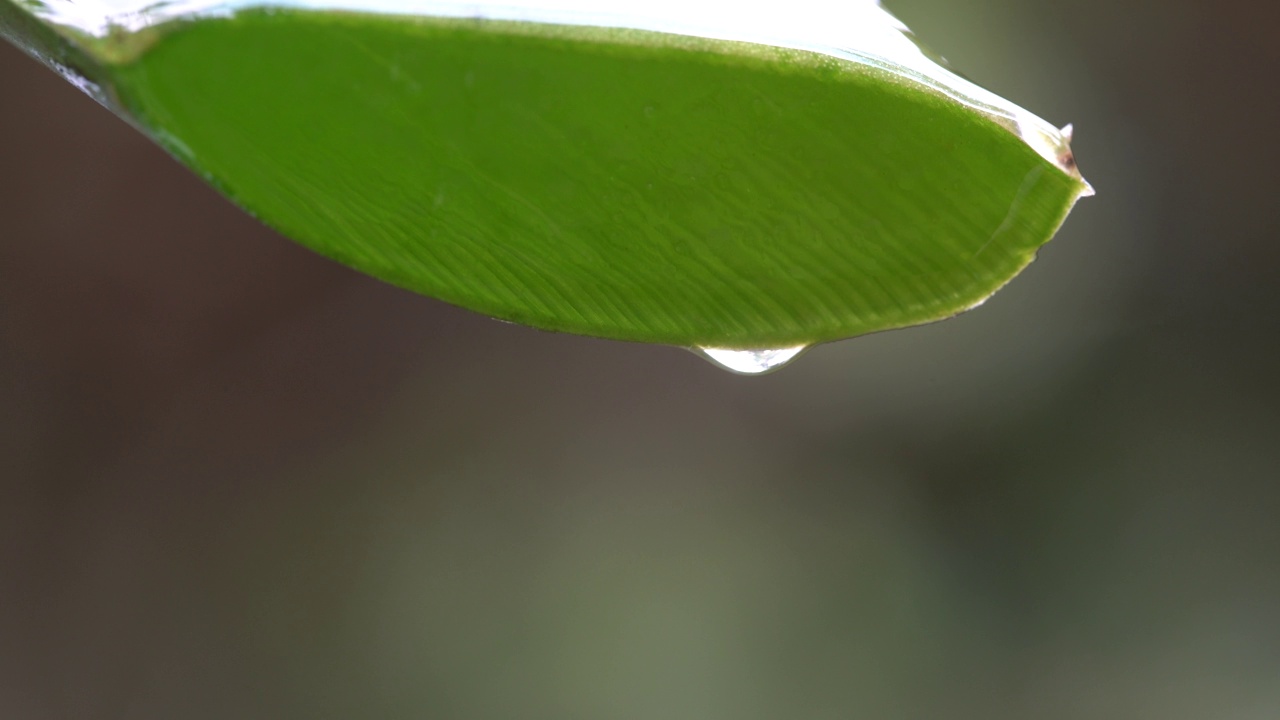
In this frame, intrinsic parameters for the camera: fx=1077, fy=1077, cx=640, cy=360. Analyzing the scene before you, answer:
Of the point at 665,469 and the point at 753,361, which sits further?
the point at 665,469

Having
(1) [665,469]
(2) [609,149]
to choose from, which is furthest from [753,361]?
(1) [665,469]

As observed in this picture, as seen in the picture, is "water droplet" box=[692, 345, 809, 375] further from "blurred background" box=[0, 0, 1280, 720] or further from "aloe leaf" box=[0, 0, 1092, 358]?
"blurred background" box=[0, 0, 1280, 720]

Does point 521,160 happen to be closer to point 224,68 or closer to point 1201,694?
point 224,68

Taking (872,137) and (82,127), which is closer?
(872,137)

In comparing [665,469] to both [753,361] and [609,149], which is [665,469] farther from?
[609,149]

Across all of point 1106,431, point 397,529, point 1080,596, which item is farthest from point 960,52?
point 397,529

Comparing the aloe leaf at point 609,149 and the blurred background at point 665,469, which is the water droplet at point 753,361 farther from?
the blurred background at point 665,469
